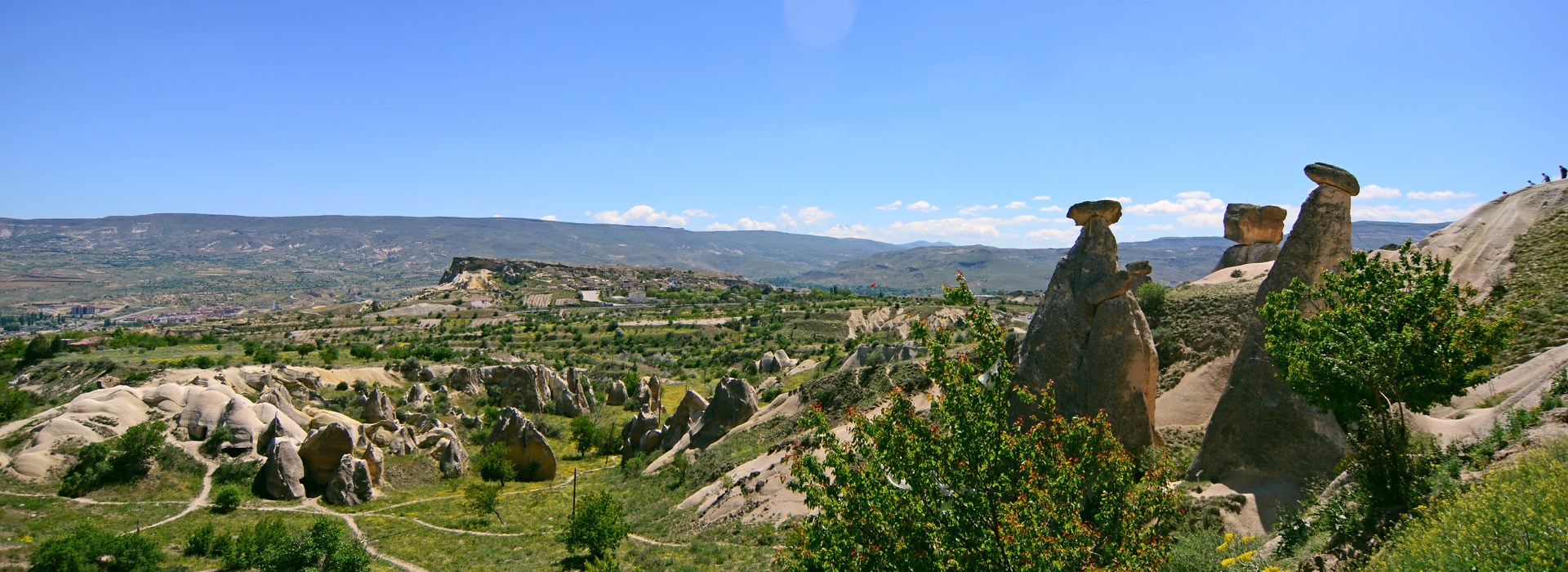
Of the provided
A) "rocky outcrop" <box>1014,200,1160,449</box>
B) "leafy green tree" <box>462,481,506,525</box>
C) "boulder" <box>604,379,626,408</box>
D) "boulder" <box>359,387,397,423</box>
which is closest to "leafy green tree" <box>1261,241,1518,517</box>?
"rocky outcrop" <box>1014,200,1160,449</box>

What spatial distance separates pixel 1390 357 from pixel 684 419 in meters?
30.1

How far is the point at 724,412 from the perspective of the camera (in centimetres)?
3462

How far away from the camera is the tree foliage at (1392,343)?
456 inches

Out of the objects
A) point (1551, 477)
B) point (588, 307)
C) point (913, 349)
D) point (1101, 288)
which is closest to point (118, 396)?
point (913, 349)

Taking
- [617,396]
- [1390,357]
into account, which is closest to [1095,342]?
[1390,357]

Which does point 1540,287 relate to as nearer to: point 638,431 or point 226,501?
point 638,431

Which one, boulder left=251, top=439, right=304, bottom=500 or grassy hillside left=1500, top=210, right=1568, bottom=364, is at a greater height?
grassy hillside left=1500, top=210, right=1568, bottom=364

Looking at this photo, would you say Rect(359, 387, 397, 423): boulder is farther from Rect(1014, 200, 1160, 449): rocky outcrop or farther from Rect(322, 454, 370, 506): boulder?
Rect(1014, 200, 1160, 449): rocky outcrop

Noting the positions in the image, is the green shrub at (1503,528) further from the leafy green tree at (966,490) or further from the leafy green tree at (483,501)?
the leafy green tree at (483,501)

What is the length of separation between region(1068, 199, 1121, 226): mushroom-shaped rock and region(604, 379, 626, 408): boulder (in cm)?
4194

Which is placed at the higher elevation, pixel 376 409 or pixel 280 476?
pixel 376 409

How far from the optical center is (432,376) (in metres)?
51.4

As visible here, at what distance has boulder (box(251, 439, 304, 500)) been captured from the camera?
29.3m

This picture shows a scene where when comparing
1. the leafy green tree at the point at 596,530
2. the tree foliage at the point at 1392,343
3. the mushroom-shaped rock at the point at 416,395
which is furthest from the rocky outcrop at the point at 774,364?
the tree foliage at the point at 1392,343
